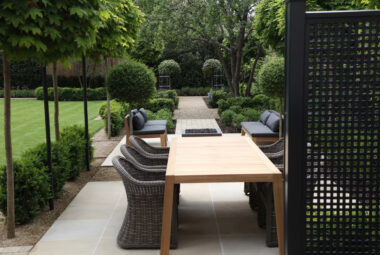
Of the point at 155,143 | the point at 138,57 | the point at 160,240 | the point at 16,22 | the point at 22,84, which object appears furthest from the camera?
the point at 22,84

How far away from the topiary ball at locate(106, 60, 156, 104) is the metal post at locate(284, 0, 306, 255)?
707cm

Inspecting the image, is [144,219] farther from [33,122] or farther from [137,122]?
[33,122]

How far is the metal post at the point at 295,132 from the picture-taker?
2221 millimetres

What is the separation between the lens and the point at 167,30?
14859 mm

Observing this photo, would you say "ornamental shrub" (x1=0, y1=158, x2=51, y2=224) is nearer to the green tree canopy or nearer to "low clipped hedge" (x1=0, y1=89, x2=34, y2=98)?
the green tree canopy

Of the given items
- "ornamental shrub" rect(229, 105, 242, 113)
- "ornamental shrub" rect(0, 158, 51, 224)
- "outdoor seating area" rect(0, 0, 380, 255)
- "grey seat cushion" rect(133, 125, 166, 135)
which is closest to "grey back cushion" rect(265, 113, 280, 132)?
"outdoor seating area" rect(0, 0, 380, 255)

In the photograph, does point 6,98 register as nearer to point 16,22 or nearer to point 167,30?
point 16,22

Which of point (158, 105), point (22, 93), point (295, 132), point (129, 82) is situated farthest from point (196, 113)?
point (295, 132)

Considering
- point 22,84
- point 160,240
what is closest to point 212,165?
point 160,240

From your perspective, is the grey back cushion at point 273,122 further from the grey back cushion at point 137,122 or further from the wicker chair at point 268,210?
the wicker chair at point 268,210

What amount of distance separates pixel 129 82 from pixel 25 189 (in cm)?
482

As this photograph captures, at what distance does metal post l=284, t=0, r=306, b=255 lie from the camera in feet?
7.29

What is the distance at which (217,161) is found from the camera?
4301 millimetres

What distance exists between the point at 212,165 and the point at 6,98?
89.8 inches
